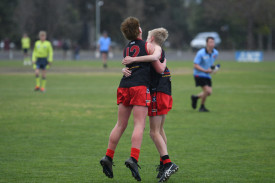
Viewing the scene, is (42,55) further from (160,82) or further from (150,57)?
(150,57)

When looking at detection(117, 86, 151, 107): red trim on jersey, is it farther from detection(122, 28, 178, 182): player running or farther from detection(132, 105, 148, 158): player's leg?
detection(122, 28, 178, 182): player running

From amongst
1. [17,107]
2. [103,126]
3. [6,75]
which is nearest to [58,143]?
[103,126]

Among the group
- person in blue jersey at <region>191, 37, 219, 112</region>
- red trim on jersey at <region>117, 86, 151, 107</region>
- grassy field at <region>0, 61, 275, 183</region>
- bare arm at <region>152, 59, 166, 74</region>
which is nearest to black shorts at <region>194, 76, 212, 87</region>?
person in blue jersey at <region>191, 37, 219, 112</region>

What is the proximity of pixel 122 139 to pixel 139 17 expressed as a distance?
6990cm

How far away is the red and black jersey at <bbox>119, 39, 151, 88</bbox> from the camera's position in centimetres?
698

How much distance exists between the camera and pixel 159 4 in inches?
3342

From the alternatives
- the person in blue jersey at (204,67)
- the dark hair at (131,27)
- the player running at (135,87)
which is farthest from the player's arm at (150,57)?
the person in blue jersey at (204,67)

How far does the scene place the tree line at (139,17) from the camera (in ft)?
234

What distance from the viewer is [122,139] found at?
35.1 feet

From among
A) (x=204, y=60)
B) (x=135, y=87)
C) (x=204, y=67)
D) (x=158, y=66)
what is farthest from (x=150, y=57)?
(x=204, y=67)

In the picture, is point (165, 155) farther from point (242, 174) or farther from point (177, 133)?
point (177, 133)

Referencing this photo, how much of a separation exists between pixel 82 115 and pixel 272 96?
853 cm

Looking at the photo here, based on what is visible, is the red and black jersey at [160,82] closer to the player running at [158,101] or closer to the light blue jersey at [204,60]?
the player running at [158,101]

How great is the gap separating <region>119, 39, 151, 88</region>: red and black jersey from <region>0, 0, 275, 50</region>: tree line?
63.6 meters
